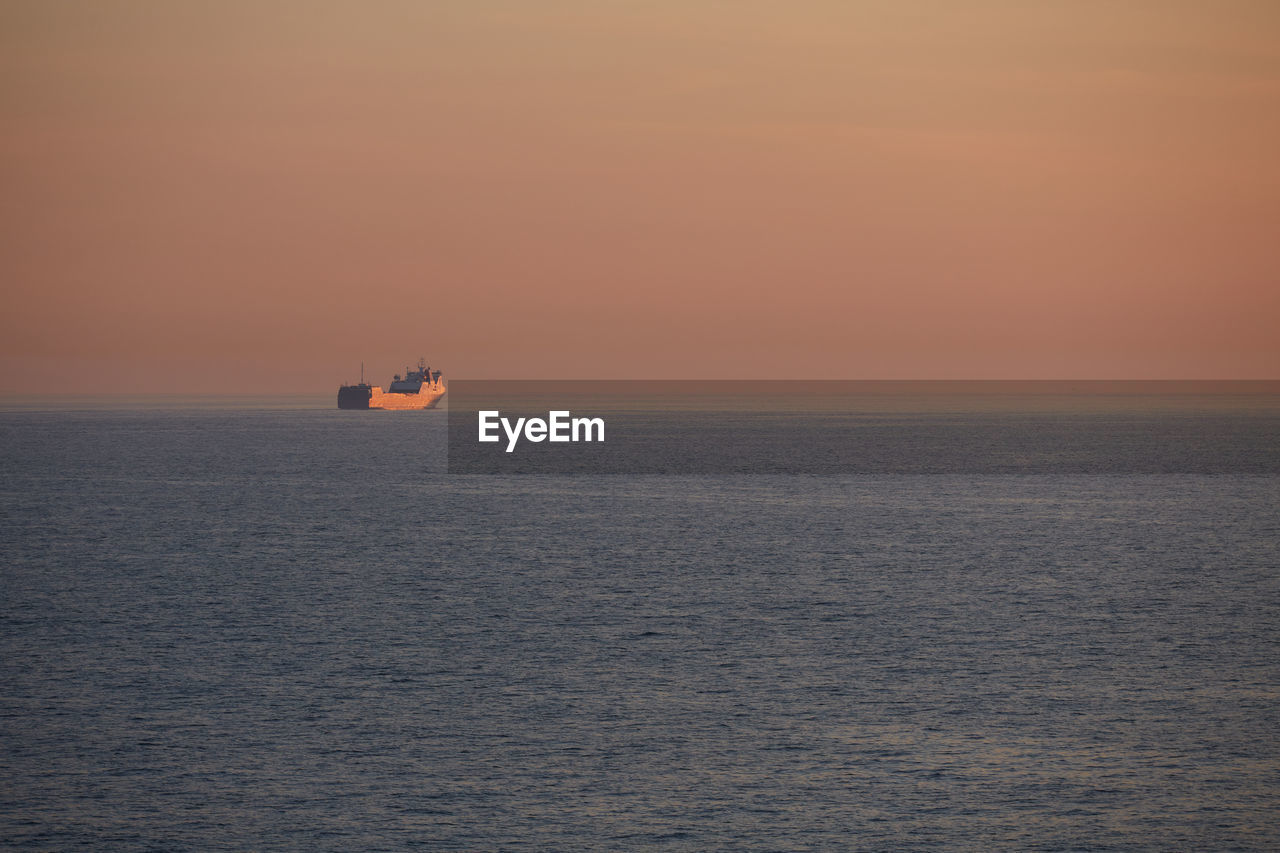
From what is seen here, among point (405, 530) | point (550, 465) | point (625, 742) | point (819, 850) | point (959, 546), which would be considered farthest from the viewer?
point (550, 465)

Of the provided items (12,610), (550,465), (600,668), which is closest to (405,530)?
(12,610)

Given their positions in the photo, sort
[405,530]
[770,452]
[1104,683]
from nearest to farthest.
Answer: [1104,683]
[405,530]
[770,452]

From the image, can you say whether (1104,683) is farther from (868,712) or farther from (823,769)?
(823,769)

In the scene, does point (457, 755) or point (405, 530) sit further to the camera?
point (405, 530)

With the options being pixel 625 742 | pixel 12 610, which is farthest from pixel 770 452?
→ pixel 625 742

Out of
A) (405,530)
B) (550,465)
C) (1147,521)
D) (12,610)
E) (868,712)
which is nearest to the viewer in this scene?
(868,712)

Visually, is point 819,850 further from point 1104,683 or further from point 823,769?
point 1104,683
